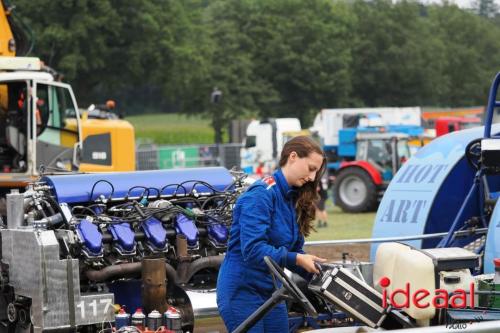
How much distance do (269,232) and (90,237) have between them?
1.94 metres

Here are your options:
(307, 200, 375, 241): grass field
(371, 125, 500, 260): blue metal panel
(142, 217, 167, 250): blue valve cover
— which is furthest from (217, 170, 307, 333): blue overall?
(307, 200, 375, 241): grass field

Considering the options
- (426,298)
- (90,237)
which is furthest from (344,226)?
(426,298)

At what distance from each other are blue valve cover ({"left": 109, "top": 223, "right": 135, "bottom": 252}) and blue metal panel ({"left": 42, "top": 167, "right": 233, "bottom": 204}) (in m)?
0.41

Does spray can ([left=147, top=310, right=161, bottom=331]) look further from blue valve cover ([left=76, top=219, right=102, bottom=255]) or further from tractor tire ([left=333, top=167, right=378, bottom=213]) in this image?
tractor tire ([left=333, top=167, right=378, bottom=213])

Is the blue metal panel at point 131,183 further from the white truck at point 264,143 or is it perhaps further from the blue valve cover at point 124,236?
the white truck at point 264,143

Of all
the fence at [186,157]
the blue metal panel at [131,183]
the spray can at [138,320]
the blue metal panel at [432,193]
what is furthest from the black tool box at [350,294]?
the fence at [186,157]

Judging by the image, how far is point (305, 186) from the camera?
5336mm

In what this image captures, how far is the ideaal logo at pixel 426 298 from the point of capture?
567 cm

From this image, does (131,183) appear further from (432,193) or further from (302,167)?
(302,167)

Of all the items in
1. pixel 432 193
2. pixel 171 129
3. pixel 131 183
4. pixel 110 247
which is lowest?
pixel 171 129

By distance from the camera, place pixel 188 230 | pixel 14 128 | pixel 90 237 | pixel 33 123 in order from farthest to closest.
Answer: pixel 14 128, pixel 33 123, pixel 188 230, pixel 90 237

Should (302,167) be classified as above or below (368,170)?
above

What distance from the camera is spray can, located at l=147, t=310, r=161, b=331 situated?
6629mm

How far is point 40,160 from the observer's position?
53.1ft
